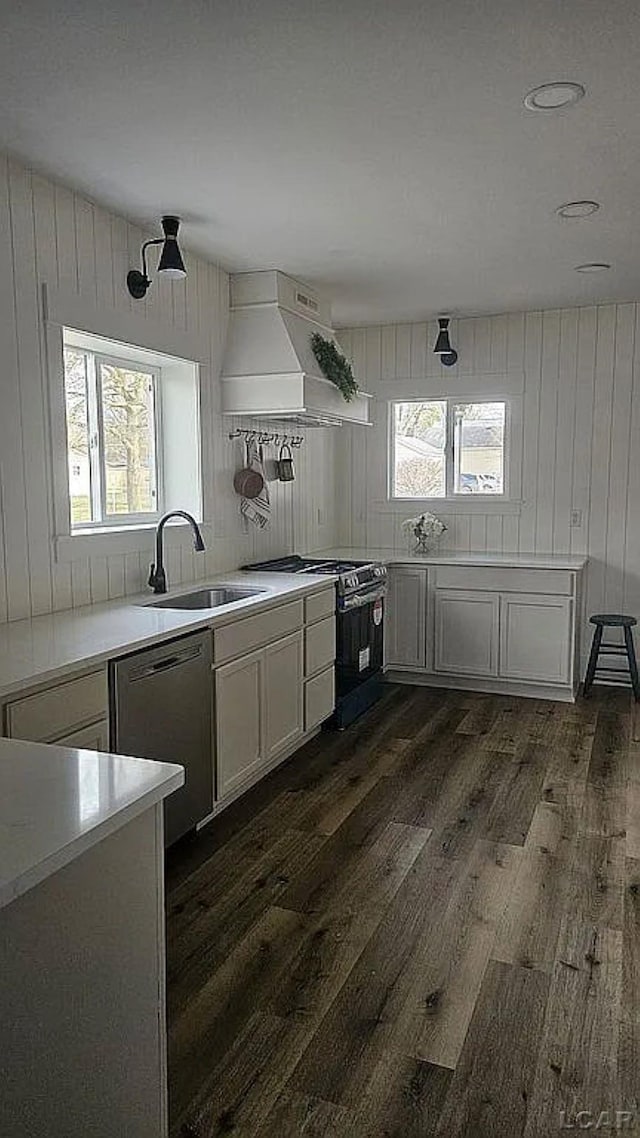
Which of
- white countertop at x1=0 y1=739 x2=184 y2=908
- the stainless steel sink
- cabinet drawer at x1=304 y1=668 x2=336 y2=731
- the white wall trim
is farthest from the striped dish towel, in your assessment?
white countertop at x1=0 y1=739 x2=184 y2=908

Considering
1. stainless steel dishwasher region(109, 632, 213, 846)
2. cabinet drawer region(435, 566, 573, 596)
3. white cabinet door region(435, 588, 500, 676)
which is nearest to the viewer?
stainless steel dishwasher region(109, 632, 213, 846)

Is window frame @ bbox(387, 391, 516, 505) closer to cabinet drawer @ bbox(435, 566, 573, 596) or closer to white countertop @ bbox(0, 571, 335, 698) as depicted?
cabinet drawer @ bbox(435, 566, 573, 596)

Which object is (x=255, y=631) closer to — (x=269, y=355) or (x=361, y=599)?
(x=361, y=599)

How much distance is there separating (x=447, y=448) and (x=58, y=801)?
4778 mm

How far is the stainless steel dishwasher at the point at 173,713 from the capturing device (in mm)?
2572

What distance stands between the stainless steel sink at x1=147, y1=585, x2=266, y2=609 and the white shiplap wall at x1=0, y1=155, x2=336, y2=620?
19 cm

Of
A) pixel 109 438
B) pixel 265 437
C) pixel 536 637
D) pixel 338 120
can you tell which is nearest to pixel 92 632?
pixel 109 438

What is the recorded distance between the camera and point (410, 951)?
92.6 inches

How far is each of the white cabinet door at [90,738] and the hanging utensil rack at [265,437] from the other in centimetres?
226

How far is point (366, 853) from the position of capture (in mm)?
2959

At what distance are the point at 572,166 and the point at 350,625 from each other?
2.51 meters

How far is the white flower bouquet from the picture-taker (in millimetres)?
5355

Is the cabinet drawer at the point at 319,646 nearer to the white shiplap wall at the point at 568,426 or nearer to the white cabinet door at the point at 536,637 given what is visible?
the white cabinet door at the point at 536,637

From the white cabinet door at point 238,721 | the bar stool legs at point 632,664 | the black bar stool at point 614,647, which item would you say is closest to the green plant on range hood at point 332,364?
the white cabinet door at point 238,721
